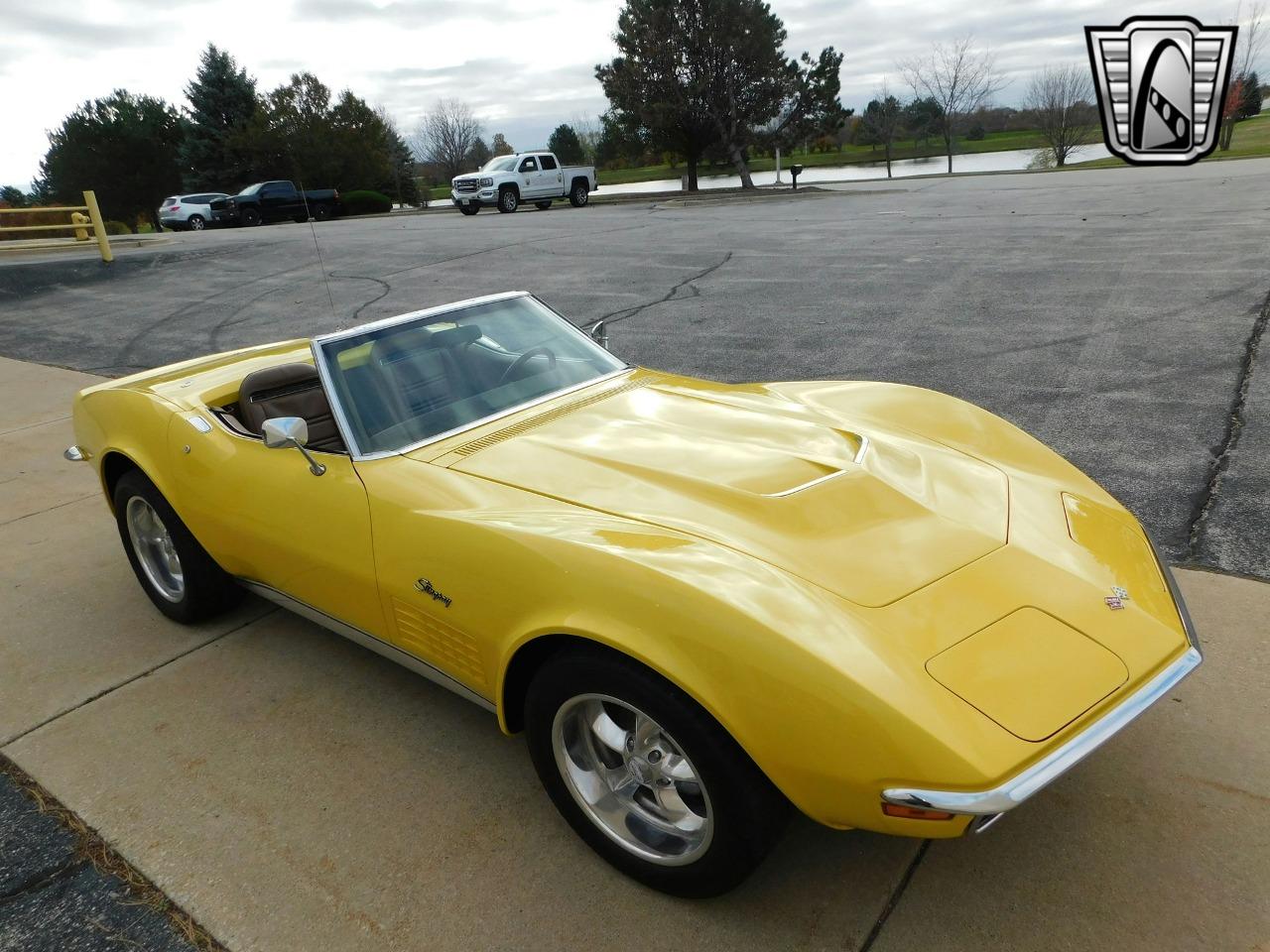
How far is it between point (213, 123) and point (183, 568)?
49031mm

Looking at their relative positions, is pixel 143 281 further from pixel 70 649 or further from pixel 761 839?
pixel 761 839

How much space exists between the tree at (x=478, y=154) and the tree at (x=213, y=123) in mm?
19143

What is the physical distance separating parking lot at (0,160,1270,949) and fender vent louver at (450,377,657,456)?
36.9 inches

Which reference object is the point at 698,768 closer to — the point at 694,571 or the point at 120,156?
the point at 694,571

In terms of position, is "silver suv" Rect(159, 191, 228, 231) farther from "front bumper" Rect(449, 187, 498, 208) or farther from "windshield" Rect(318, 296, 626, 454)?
"windshield" Rect(318, 296, 626, 454)

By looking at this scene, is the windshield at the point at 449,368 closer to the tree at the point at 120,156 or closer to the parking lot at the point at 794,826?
the parking lot at the point at 794,826

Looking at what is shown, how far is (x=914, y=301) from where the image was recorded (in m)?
8.55

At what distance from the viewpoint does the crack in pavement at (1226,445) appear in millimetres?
3666

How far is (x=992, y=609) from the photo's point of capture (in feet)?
6.52

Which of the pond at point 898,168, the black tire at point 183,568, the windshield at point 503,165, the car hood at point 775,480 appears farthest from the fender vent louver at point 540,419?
the pond at point 898,168

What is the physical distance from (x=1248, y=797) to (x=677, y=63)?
118 feet

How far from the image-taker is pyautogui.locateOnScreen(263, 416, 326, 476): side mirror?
2.74 m

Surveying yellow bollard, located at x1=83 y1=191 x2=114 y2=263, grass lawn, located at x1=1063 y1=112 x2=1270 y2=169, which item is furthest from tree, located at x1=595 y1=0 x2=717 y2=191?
yellow bollard, located at x1=83 y1=191 x2=114 y2=263

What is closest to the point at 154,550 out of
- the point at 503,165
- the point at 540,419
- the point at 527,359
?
the point at 527,359
